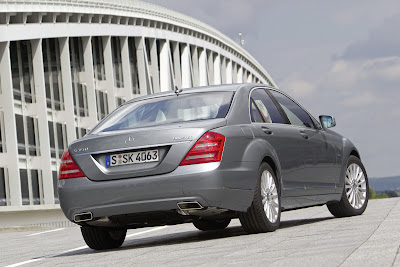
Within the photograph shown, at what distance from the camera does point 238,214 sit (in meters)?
8.47

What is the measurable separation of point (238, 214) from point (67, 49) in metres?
33.5

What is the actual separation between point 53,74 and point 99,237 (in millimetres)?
33517

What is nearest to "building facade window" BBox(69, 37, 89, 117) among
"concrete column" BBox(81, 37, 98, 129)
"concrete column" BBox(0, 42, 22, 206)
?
"concrete column" BBox(81, 37, 98, 129)

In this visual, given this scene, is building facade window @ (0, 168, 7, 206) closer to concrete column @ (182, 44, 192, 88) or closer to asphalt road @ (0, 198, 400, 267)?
asphalt road @ (0, 198, 400, 267)

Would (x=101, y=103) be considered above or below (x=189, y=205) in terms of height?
above

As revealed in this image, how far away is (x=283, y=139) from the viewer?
941cm

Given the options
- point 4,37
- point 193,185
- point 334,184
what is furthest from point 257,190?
point 4,37

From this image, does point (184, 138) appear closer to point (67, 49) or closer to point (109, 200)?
point (109, 200)

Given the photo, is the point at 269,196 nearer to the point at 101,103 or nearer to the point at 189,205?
the point at 189,205

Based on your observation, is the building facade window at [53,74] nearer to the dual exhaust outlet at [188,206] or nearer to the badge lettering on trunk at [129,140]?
the badge lettering on trunk at [129,140]

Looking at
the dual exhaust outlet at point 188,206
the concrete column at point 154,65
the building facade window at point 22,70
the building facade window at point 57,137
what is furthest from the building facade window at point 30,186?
the dual exhaust outlet at point 188,206

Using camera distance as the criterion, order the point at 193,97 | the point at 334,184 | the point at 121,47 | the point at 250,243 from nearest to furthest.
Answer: the point at 250,243, the point at 193,97, the point at 334,184, the point at 121,47

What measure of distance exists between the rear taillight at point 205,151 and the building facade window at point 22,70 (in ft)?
102

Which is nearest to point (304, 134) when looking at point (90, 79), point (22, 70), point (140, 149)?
point (140, 149)
